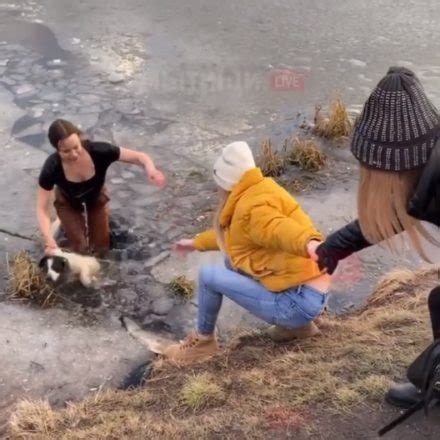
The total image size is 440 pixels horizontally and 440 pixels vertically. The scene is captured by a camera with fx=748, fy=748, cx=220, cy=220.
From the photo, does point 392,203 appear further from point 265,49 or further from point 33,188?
point 265,49

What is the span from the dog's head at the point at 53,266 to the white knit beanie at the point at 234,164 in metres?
1.86

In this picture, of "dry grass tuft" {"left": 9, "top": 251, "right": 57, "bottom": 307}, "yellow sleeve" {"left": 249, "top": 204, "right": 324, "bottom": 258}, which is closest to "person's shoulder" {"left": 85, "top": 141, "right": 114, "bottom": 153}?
"dry grass tuft" {"left": 9, "top": 251, "right": 57, "bottom": 307}

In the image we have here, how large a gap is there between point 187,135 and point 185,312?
2.53 metres

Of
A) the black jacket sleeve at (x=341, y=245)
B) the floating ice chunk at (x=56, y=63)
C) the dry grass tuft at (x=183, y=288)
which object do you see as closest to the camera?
the black jacket sleeve at (x=341, y=245)

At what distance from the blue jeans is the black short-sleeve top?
1.68 m

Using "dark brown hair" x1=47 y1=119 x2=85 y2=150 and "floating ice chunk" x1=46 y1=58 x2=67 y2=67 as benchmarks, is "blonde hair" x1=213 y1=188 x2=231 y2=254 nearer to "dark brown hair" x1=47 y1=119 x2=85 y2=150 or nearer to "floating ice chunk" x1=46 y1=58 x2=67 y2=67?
"dark brown hair" x1=47 y1=119 x2=85 y2=150

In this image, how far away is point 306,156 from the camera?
6414 mm

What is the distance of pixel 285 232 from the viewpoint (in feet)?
11.0

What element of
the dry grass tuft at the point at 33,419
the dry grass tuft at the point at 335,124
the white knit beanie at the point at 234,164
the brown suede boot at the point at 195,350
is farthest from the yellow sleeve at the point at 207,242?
the dry grass tuft at the point at 335,124

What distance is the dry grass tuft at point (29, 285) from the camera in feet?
16.0

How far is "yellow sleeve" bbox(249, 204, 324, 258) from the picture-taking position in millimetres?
3262

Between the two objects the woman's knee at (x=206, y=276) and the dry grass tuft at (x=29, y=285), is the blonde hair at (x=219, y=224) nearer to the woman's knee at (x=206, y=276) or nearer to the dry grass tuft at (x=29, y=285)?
the woman's knee at (x=206, y=276)

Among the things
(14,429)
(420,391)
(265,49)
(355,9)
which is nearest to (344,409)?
(420,391)

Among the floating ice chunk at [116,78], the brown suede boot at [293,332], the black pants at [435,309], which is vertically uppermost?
the black pants at [435,309]
